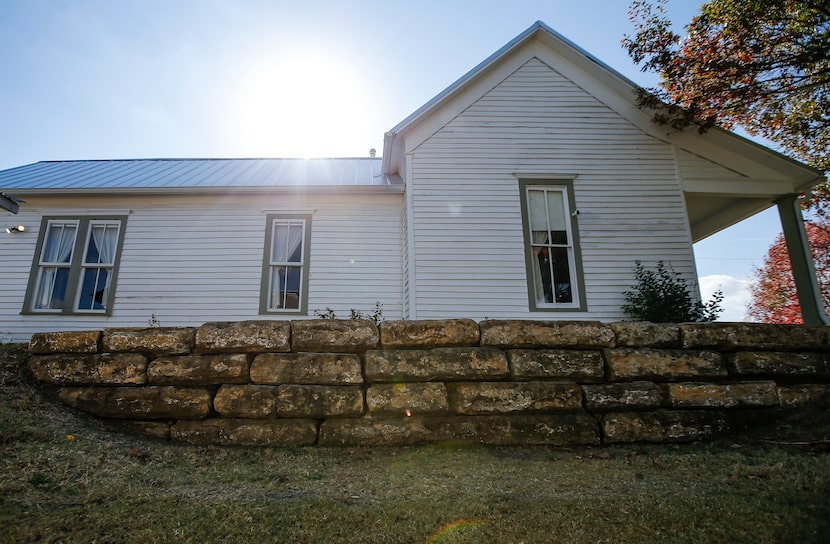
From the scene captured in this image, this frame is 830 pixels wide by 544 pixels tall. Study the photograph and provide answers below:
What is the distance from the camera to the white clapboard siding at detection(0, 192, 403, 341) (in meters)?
8.68

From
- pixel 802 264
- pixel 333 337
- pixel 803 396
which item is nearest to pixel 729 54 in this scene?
pixel 802 264

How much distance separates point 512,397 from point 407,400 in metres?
1.06

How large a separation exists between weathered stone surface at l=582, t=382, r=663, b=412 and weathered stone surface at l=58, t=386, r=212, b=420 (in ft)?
12.9

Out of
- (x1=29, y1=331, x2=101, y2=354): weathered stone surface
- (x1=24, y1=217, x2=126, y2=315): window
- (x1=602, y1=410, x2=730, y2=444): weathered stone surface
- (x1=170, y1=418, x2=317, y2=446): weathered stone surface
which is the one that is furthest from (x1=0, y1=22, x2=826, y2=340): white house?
(x1=29, y1=331, x2=101, y2=354): weathered stone surface

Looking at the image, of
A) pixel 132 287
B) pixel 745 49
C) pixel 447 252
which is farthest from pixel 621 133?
pixel 132 287

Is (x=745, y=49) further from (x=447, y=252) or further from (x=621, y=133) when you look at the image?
(x=447, y=252)

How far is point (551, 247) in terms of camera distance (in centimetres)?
808

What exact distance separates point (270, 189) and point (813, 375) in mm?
8589

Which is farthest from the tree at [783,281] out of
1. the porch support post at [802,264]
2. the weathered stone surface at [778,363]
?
the weathered stone surface at [778,363]

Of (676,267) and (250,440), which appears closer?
(250,440)

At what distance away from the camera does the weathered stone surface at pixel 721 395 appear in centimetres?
490

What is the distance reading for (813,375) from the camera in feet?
17.1

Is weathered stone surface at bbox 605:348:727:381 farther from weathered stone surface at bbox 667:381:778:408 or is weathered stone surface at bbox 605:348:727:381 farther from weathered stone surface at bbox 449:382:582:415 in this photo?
weathered stone surface at bbox 449:382:582:415

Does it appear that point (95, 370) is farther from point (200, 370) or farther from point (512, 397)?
point (512, 397)
